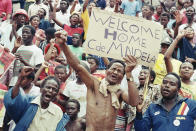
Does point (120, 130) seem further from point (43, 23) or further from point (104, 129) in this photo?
point (43, 23)

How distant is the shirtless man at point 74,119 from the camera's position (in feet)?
24.5

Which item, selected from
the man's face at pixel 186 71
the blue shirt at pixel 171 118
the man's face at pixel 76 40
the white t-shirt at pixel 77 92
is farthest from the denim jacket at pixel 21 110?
the man's face at pixel 76 40

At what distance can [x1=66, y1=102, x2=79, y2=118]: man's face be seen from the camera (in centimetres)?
752

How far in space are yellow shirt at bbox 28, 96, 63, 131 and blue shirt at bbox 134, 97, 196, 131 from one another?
1.14 metres

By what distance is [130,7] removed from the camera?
13938 millimetres

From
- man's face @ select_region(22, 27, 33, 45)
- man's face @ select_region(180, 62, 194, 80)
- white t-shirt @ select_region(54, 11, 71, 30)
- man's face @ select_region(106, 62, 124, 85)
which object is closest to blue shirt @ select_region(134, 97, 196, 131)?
man's face @ select_region(106, 62, 124, 85)

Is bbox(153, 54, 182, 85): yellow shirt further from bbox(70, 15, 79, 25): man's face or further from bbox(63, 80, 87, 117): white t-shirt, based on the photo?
bbox(70, 15, 79, 25): man's face

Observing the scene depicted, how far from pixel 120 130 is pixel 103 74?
6.51 feet

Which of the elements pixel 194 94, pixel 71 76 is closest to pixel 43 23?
pixel 71 76

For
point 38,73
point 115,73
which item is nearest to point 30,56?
Result: point 38,73

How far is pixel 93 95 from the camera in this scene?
6363mm

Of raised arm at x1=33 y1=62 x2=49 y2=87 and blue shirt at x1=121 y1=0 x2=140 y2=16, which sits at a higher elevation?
blue shirt at x1=121 y1=0 x2=140 y2=16

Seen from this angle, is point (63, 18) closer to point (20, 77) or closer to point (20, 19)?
point (20, 19)

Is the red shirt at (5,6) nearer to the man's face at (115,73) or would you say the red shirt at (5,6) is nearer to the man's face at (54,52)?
the man's face at (54,52)
